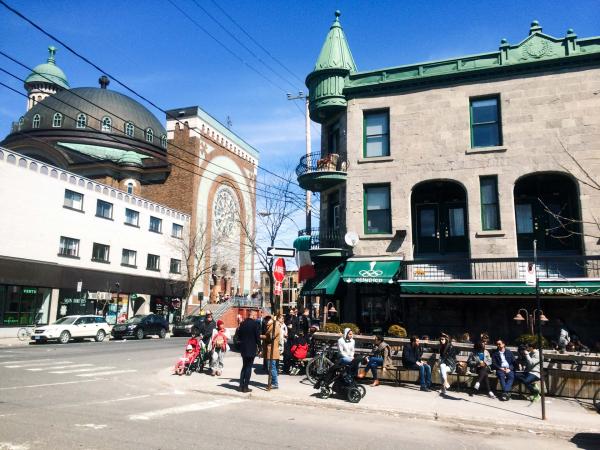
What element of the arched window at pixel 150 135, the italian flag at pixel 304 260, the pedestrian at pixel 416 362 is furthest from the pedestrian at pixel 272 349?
the arched window at pixel 150 135

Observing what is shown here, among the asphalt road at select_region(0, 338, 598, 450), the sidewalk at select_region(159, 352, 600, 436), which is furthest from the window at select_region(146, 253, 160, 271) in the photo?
the asphalt road at select_region(0, 338, 598, 450)

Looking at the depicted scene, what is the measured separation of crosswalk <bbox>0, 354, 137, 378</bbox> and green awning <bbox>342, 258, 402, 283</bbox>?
8.25 m

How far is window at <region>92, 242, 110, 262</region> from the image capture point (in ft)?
126

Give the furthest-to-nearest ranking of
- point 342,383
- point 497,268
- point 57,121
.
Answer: point 57,121
point 497,268
point 342,383

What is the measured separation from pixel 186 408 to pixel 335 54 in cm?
1614

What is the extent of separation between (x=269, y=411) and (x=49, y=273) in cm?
2939

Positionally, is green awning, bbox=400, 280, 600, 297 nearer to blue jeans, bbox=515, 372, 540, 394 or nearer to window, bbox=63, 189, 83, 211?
blue jeans, bbox=515, 372, 540, 394

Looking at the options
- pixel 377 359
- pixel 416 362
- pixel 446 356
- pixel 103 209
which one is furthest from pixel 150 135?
pixel 446 356

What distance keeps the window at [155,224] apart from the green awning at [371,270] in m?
31.4

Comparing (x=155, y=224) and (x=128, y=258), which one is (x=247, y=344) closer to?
(x=128, y=258)

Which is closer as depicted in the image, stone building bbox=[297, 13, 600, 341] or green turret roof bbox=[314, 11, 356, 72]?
stone building bbox=[297, 13, 600, 341]

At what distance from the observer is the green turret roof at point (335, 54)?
66.8 ft

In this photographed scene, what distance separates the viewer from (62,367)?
49.3ft

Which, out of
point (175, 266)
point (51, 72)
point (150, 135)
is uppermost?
point (51, 72)
